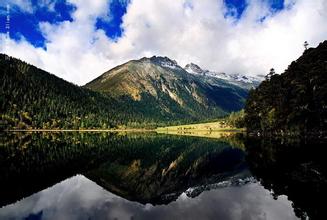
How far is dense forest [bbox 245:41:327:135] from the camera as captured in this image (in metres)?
108

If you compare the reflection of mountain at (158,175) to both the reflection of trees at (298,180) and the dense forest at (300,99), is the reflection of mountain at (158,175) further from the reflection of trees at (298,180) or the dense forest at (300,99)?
the dense forest at (300,99)

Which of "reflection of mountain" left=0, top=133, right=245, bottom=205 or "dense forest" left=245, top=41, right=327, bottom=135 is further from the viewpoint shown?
"dense forest" left=245, top=41, right=327, bottom=135

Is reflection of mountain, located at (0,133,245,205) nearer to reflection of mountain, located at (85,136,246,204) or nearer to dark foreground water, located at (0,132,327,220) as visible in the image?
reflection of mountain, located at (85,136,246,204)

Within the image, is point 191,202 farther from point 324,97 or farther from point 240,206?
point 324,97

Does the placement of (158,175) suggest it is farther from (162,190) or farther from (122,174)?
(162,190)

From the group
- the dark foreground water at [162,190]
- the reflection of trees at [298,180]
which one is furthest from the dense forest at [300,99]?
the reflection of trees at [298,180]

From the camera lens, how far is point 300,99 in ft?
382

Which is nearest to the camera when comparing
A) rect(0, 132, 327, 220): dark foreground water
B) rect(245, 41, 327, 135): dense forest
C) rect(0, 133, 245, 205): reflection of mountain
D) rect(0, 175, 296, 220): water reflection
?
rect(0, 175, 296, 220): water reflection

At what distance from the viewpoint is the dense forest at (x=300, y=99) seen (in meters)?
108

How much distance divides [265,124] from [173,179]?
115573mm

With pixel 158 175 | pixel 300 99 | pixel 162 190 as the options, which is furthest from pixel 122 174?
pixel 300 99

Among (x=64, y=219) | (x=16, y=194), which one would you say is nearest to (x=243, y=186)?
(x=64, y=219)

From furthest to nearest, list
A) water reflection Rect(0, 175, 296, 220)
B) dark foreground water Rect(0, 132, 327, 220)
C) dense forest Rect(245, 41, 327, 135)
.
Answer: dense forest Rect(245, 41, 327, 135) → dark foreground water Rect(0, 132, 327, 220) → water reflection Rect(0, 175, 296, 220)

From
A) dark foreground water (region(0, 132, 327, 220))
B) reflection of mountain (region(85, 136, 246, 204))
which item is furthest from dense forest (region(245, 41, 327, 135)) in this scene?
dark foreground water (region(0, 132, 327, 220))
